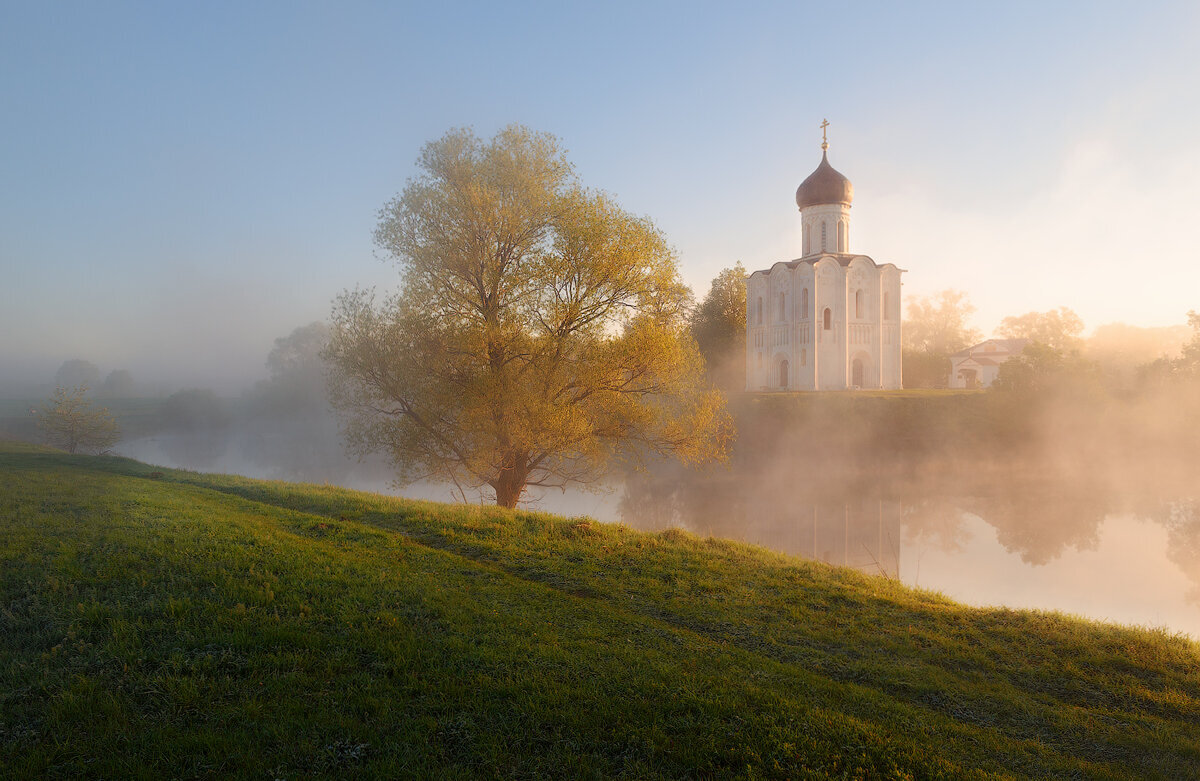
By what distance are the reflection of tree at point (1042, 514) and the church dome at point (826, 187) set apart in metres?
27.4

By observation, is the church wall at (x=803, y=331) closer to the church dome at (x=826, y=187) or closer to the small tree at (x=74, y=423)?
the church dome at (x=826, y=187)

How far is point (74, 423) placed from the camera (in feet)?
108

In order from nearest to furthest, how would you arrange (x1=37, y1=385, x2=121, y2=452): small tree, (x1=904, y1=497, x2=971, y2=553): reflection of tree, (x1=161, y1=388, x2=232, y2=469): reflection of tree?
(x1=904, y1=497, x2=971, y2=553): reflection of tree < (x1=37, y1=385, x2=121, y2=452): small tree < (x1=161, y1=388, x2=232, y2=469): reflection of tree

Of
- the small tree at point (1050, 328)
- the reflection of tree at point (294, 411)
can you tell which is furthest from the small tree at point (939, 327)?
the reflection of tree at point (294, 411)

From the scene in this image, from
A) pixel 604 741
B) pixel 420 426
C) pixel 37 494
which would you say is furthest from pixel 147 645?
pixel 420 426

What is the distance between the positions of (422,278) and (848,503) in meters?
19.8

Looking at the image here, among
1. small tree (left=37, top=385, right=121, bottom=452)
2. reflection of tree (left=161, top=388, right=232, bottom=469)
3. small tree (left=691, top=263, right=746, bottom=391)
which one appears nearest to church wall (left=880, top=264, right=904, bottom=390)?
small tree (left=691, top=263, right=746, bottom=391)

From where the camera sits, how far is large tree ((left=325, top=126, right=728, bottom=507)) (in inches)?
592

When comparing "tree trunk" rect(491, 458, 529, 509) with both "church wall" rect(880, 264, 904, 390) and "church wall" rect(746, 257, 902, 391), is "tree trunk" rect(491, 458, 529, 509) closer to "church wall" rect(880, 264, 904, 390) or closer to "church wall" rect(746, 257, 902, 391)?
"church wall" rect(746, 257, 902, 391)

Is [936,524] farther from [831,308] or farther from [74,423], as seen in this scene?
[74,423]

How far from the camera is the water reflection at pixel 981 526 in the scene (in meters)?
14.6

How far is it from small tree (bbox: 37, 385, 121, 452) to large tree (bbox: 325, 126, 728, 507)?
27.4 metres

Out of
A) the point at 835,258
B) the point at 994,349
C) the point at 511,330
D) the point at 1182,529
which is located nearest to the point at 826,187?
the point at 835,258

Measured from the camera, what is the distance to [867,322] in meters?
48.0
